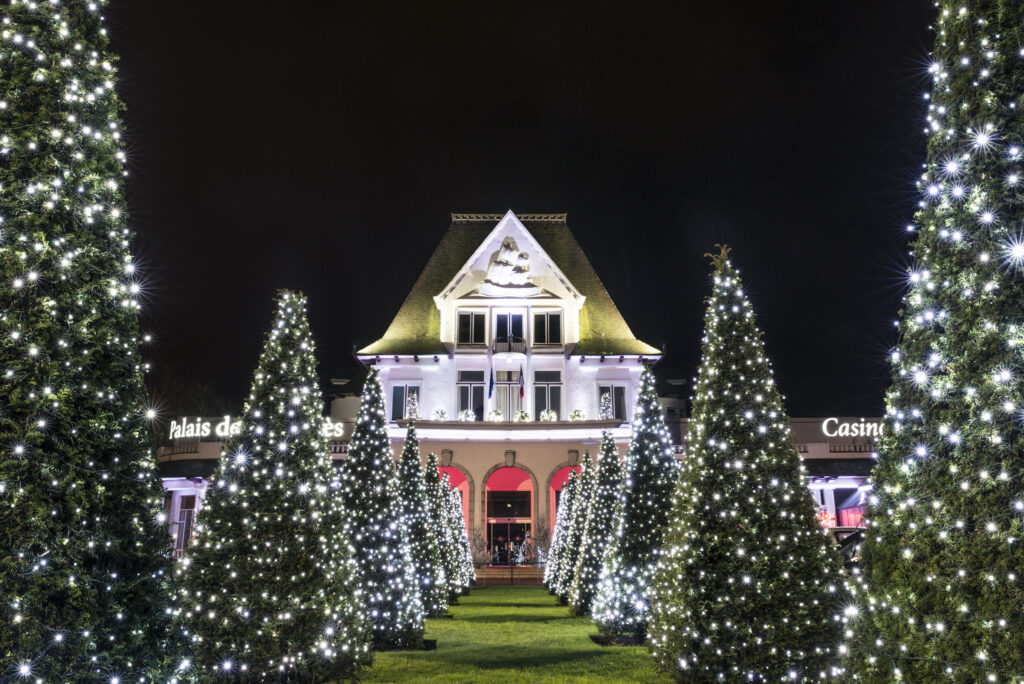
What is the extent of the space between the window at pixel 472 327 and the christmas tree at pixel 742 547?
2800 cm

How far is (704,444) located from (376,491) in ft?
22.5

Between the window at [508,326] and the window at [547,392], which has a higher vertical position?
the window at [508,326]

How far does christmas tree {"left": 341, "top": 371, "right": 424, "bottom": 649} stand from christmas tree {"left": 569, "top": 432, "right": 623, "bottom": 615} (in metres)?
5.00

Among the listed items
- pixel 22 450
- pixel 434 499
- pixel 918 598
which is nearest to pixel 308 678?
pixel 22 450

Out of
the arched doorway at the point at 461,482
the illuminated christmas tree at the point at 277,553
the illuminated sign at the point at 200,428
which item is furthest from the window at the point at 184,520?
the illuminated christmas tree at the point at 277,553

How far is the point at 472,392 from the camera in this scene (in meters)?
37.3

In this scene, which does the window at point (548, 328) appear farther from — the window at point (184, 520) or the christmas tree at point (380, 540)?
the christmas tree at point (380, 540)

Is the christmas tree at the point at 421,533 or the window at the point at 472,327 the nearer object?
the christmas tree at the point at 421,533

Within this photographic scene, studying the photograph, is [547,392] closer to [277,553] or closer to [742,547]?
[742,547]

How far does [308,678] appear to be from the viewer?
8.63 metres

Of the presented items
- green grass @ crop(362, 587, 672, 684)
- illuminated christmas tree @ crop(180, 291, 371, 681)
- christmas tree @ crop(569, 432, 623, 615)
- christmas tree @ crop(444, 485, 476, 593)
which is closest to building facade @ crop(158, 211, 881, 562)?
christmas tree @ crop(444, 485, 476, 593)

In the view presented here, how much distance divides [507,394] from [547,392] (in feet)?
6.96

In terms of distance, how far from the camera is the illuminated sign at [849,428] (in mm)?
34625

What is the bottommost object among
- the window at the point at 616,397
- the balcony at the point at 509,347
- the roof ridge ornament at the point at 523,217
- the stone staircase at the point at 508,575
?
the stone staircase at the point at 508,575
